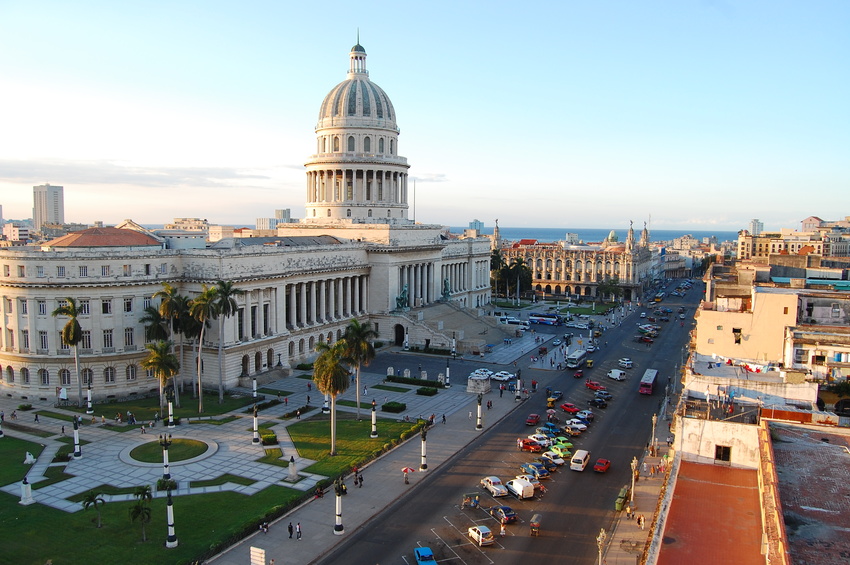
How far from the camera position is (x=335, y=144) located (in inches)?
4744

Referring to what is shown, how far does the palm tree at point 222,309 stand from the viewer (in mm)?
67000

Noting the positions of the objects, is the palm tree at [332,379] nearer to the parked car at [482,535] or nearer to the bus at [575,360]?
the parked car at [482,535]

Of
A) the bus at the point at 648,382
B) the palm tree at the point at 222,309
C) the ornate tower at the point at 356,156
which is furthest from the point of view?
the ornate tower at the point at 356,156

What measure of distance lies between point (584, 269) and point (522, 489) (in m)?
143

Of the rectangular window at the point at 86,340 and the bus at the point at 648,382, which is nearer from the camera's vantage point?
the rectangular window at the point at 86,340

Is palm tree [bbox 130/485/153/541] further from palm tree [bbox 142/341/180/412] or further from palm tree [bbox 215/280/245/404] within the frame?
palm tree [bbox 215/280/245/404]

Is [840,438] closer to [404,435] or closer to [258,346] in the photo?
[404,435]

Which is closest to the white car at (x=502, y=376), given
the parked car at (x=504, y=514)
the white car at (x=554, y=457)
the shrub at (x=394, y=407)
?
the shrub at (x=394, y=407)

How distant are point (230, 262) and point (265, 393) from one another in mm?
15514

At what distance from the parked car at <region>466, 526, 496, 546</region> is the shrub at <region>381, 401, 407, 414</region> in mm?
27148

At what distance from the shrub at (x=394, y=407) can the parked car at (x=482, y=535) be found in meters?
27.1

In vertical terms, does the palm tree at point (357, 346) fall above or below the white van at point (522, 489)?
above

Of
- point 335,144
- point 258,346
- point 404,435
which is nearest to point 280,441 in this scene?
point 404,435

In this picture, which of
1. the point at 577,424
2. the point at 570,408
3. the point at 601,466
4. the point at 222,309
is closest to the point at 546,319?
the point at 570,408
